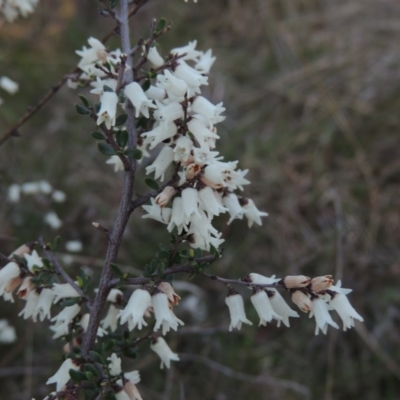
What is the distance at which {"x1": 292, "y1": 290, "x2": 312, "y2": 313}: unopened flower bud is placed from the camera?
1.59m

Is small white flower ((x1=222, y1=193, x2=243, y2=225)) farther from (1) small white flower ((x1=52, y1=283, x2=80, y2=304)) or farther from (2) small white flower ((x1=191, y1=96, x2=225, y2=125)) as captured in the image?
(1) small white flower ((x1=52, y1=283, x2=80, y2=304))

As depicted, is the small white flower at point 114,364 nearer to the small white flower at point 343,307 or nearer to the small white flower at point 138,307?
the small white flower at point 138,307

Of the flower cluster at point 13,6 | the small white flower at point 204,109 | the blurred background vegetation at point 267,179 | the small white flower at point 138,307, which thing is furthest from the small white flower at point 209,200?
the flower cluster at point 13,6

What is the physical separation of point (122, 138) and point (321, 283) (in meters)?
0.72

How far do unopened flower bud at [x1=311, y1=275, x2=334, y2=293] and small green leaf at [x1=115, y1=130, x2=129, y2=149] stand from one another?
2.27 feet

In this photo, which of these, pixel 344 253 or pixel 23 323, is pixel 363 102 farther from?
pixel 23 323

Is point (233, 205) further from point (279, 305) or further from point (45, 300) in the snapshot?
point (45, 300)

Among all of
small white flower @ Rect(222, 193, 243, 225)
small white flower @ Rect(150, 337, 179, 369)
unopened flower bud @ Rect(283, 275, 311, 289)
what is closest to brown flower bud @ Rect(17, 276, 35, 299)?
small white flower @ Rect(150, 337, 179, 369)

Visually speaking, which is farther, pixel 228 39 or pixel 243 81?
pixel 228 39

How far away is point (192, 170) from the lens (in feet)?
5.00

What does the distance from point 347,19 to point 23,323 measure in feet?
17.0

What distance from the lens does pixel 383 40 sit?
6.15 metres

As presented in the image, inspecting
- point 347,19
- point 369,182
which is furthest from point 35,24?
point 369,182

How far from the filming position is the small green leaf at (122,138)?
5.42 feet
